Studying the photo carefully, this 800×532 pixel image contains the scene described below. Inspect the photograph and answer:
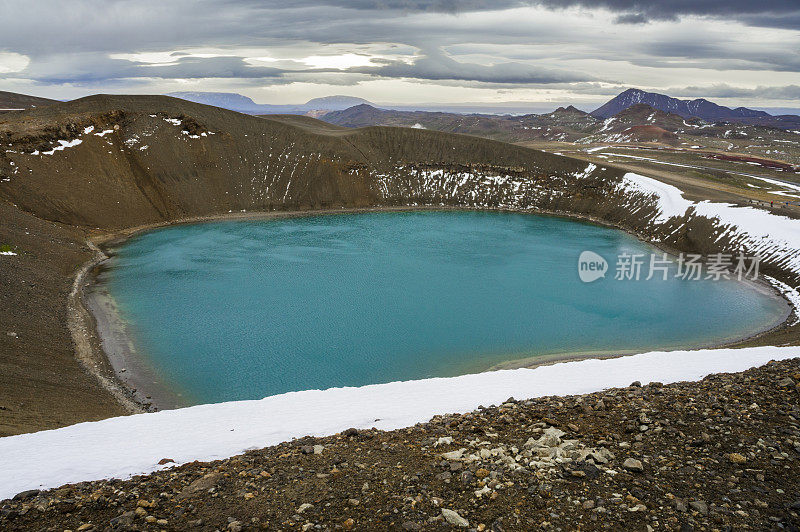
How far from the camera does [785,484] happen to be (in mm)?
9141

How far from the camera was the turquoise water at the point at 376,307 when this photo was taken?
26.4 meters

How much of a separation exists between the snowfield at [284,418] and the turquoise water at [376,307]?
759cm

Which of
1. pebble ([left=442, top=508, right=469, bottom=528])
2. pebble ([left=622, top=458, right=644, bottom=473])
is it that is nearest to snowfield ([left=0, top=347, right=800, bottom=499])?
pebble ([left=442, top=508, right=469, bottom=528])

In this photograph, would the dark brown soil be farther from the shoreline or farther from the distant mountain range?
the distant mountain range

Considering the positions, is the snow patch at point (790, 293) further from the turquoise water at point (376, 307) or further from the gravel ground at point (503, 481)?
the gravel ground at point (503, 481)

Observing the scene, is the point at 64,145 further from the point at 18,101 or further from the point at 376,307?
the point at 18,101

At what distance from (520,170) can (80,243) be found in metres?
Answer: 61.8

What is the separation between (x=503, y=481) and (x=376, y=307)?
25396 mm

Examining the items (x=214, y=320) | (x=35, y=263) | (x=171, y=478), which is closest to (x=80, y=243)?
(x=35, y=263)

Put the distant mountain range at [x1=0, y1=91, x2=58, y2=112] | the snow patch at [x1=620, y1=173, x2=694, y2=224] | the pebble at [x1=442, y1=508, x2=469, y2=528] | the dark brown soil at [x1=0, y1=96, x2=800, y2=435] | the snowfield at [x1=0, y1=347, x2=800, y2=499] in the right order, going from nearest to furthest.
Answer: the pebble at [x1=442, y1=508, x2=469, y2=528] → the snowfield at [x1=0, y1=347, x2=800, y2=499] → the dark brown soil at [x1=0, y1=96, x2=800, y2=435] → the snow patch at [x1=620, y1=173, x2=694, y2=224] → the distant mountain range at [x1=0, y1=91, x2=58, y2=112]

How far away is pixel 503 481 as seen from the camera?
31.5 ft

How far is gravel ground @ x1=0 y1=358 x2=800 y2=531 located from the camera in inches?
342

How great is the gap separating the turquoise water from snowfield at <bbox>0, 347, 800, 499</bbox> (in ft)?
24.9

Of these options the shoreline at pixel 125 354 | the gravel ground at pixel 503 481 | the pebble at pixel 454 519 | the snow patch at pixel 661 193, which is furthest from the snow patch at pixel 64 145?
the snow patch at pixel 661 193
